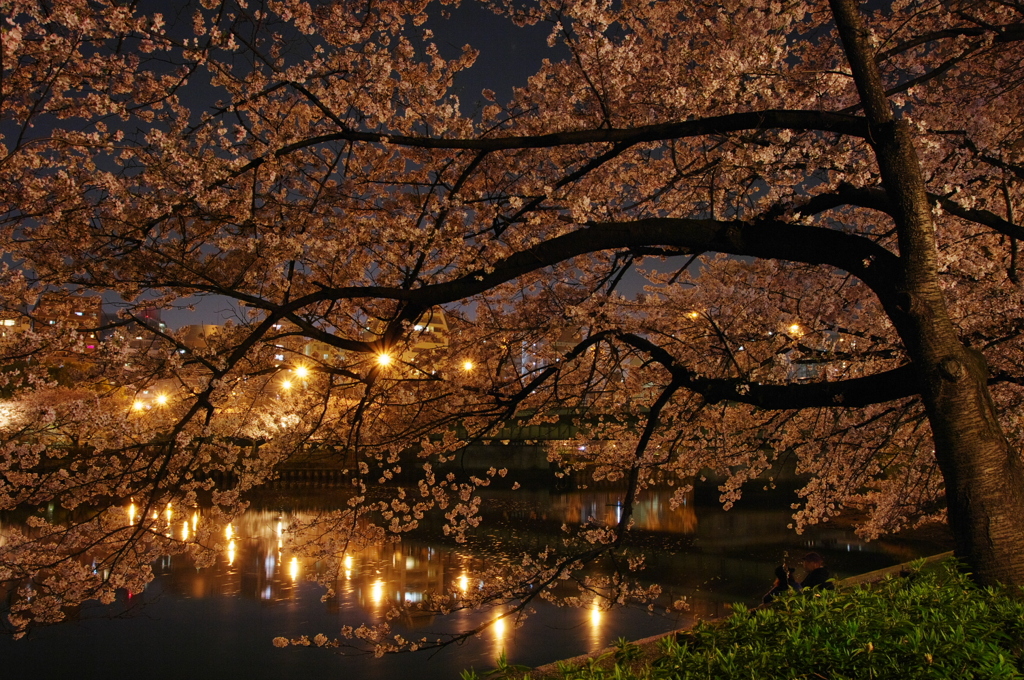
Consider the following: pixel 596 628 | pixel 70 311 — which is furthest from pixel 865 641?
pixel 596 628

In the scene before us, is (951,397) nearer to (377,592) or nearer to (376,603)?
(376,603)

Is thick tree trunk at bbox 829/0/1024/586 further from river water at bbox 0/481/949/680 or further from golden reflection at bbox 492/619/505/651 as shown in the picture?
golden reflection at bbox 492/619/505/651

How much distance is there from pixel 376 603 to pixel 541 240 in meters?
13.8

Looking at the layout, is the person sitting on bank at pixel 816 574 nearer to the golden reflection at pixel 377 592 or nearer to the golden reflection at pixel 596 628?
the golden reflection at pixel 596 628

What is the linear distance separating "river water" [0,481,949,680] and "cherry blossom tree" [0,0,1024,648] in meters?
3.26

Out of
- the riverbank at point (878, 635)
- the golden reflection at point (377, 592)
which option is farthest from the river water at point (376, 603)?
the riverbank at point (878, 635)

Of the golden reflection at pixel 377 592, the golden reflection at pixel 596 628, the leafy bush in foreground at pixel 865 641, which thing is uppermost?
the leafy bush in foreground at pixel 865 641

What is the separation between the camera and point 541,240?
7488 mm

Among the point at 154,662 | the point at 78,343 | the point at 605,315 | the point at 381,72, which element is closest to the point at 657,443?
the point at 605,315

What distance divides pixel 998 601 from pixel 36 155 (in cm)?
843

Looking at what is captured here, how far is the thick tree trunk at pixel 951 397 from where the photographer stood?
461cm

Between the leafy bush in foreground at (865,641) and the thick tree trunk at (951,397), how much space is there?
33 centimetres

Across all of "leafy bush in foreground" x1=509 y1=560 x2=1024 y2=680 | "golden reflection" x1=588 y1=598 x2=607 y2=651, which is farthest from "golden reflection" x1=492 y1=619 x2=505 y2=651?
"leafy bush in foreground" x1=509 y1=560 x2=1024 y2=680

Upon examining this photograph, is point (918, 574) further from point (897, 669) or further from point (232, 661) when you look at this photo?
point (232, 661)
